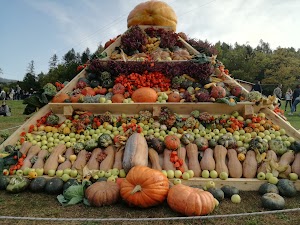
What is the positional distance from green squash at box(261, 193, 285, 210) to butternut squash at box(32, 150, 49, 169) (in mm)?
3555

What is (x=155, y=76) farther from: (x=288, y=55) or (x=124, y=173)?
(x=288, y=55)

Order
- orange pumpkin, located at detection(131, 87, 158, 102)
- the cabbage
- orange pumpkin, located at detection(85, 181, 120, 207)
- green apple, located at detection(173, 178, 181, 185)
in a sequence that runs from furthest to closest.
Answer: orange pumpkin, located at detection(131, 87, 158, 102), green apple, located at detection(173, 178, 181, 185), the cabbage, orange pumpkin, located at detection(85, 181, 120, 207)

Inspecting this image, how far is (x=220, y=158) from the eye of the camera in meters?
4.81

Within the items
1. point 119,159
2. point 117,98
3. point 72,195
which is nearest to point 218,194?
point 119,159

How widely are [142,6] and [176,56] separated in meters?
2.68

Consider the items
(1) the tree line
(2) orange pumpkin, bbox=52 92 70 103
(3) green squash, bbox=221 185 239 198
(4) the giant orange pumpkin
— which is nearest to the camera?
(3) green squash, bbox=221 185 239 198

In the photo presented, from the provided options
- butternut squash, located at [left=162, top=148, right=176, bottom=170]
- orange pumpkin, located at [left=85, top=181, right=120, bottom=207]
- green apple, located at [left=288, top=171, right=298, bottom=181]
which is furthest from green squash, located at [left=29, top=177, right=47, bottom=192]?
green apple, located at [left=288, top=171, right=298, bottom=181]

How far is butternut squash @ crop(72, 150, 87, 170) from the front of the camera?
480 centimetres

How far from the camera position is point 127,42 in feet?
27.3

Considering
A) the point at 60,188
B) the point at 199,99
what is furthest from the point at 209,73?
the point at 60,188

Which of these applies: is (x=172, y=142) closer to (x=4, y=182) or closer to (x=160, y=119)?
(x=160, y=119)

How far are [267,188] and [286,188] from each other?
28 cm

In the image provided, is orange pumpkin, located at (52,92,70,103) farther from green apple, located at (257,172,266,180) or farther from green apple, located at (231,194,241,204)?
green apple, located at (257,172,266,180)

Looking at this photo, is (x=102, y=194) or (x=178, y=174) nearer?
(x=102, y=194)
